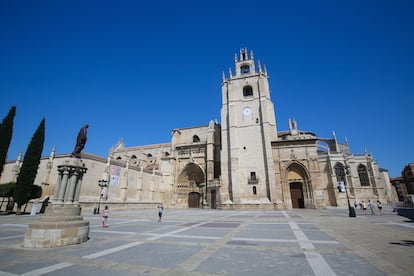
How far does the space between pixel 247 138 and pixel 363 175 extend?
24.4 meters

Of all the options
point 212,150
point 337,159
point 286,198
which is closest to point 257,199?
point 286,198

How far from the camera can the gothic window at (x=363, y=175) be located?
106ft

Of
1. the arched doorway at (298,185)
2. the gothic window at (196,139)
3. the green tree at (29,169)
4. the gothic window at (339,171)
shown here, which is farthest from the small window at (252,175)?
the green tree at (29,169)

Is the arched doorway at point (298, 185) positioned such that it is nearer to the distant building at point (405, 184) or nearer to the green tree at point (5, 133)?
the green tree at point (5, 133)

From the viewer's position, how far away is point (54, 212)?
558cm

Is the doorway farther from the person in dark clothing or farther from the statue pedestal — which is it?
the person in dark clothing

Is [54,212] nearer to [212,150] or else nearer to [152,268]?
[152,268]

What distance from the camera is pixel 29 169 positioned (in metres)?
17.3

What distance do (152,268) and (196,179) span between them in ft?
94.6

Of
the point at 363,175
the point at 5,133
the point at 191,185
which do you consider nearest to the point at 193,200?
the point at 191,185

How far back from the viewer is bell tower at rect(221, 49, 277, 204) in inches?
915

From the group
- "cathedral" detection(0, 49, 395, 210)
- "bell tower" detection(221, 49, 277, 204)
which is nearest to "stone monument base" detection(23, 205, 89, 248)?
"cathedral" detection(0, 49, 395, 210)

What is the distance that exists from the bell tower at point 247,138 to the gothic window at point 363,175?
20590mm

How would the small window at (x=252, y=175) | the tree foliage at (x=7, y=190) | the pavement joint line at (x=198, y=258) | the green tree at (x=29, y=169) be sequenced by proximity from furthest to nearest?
the small window at (x=252, y=175) → the tree foliage at (x=7, y=190) → the green tree at (x=29, y=169) → the pavement joint line at (x=198, y=258)
